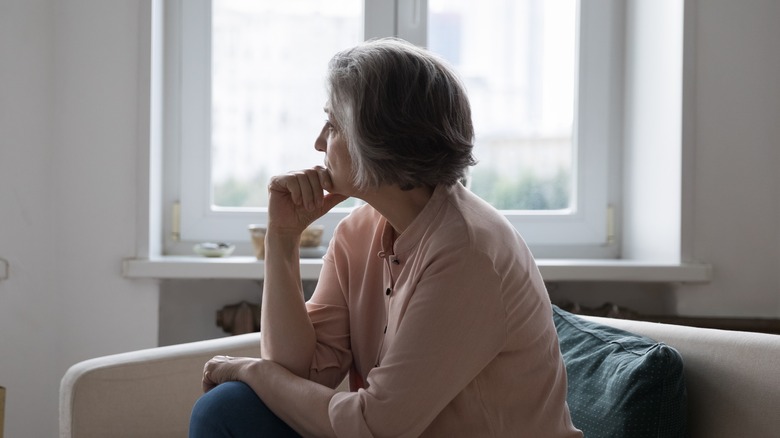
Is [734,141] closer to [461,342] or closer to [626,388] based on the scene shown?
[626,388]

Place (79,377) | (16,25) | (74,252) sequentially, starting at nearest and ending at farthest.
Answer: (79,377), (16,25), (74,252)

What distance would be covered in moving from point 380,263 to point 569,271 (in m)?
1.03

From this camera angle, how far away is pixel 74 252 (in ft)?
8.07

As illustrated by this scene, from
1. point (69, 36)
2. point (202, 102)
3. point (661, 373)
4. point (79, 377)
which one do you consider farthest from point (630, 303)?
point (69, 36)

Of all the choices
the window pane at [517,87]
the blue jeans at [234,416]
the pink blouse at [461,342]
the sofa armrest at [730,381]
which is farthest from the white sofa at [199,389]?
the window pane at [517,87]

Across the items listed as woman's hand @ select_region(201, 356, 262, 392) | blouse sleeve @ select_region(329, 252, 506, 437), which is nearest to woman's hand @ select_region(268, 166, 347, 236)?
woman's hand @ select_region(201, 356, 262, 392)

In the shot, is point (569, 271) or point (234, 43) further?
point (234, 43)

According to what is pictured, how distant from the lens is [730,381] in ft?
4.78

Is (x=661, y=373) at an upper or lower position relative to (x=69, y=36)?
lower

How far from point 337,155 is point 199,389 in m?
0.67

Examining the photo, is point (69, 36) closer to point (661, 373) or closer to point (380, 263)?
point (380, 263)

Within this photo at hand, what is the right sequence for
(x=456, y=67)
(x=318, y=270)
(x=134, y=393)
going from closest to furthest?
(x=134, y=393) < (x=318, y=270) < (x=456, y=67)

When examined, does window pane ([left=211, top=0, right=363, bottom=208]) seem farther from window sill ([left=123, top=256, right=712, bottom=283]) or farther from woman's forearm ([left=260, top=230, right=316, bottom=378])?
woman's forearm ([left=260, top=230, right=316, bottom=378])

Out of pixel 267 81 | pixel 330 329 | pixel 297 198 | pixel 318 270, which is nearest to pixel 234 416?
pixel 330 329
